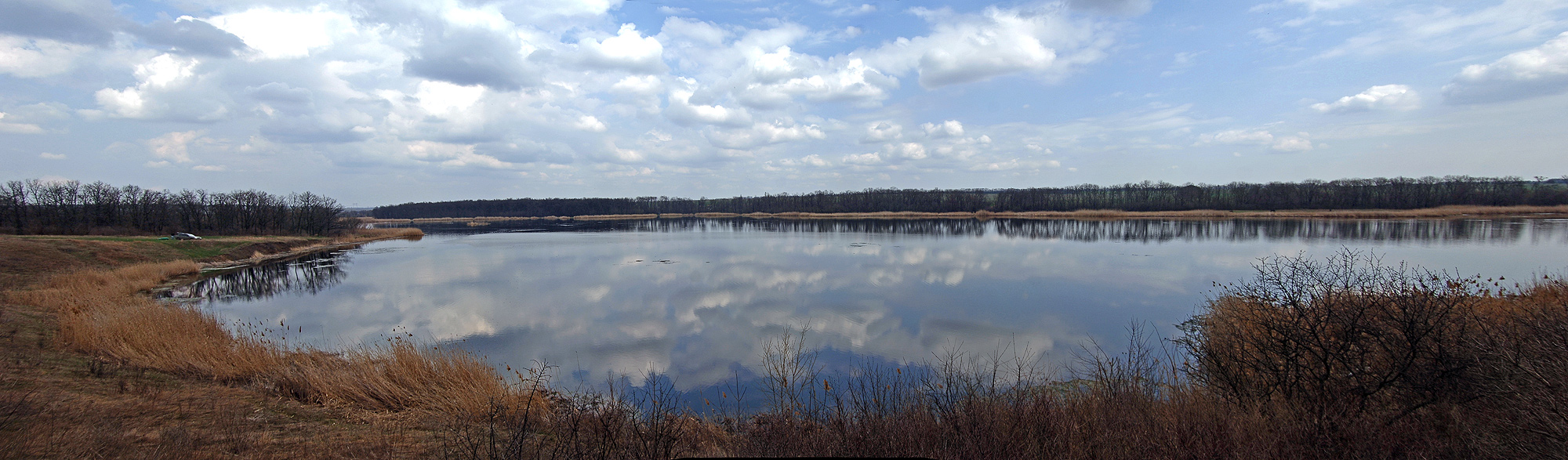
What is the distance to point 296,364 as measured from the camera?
798 centimetres

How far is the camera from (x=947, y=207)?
339 ft

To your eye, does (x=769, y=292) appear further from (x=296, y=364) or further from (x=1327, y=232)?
(x=1327, y=232)

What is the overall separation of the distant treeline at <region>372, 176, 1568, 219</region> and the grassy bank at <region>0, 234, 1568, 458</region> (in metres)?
88.8

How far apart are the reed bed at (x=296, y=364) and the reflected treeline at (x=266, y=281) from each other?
390 inches

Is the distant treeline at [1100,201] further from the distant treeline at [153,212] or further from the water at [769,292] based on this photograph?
the distant treeline at [153,212]

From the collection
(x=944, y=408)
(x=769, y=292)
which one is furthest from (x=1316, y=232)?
(x=944, y=408)

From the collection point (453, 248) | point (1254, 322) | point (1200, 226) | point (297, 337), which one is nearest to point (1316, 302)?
point (1254, 322)

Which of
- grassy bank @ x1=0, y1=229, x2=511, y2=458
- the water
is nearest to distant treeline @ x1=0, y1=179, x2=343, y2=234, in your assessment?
the water

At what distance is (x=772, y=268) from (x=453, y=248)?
1030 inches

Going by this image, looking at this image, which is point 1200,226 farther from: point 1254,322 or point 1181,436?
point 1181,436

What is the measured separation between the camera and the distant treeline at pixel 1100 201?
231 feet

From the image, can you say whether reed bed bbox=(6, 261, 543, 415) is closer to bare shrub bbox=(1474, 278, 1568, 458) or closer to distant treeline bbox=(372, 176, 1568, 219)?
bare shrub bbox=(1474, 278, 1568, 458)

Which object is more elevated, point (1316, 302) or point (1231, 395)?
Answer: point (1316, 302)

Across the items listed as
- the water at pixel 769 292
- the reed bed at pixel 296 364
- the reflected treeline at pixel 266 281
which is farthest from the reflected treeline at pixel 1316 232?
the reed bed at pixel 296 364
